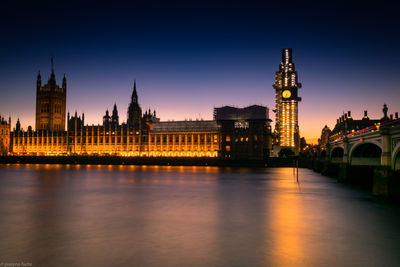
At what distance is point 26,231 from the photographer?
56.3 feet

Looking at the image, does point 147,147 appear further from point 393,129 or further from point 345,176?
point 393,129

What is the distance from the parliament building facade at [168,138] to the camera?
133875 millimetres

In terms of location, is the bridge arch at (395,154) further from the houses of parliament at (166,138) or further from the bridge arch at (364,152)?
the houses of parliament at (166,138)

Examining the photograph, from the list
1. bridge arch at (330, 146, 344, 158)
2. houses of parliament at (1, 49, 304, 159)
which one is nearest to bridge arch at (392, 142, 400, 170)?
bridge arch at (330, 146, 344, 158)

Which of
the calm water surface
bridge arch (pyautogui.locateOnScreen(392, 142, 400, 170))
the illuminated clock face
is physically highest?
the illuminated clock face

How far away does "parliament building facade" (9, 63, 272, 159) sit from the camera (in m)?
134

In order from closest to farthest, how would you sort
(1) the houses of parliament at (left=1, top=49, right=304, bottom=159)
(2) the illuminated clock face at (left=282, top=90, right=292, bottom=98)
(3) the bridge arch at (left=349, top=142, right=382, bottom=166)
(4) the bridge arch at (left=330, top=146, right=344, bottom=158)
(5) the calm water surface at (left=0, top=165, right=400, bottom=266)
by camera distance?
(5) the calm water surface at (left=0, top=165, right=400, bottom=266)
(3) the bridge arch at (left=349, top=142, right=382, bottom=166)
(4) the bridge arch at (left=330, top=146, right=344, bottom=158)
(2) the illuminated clock face at (left=282, top=90, right=292, bottom=98)
(1) the houses of parliament at (left=1, top=49, right=304, bottom=159)

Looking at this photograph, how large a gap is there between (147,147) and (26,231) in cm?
13312

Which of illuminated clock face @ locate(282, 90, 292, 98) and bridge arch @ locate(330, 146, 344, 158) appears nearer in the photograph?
bridge arch @ locate(330, 146, 344, 158)

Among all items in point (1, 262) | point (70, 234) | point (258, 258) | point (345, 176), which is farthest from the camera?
point (345, 176)

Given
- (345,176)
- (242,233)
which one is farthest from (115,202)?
(345,176)

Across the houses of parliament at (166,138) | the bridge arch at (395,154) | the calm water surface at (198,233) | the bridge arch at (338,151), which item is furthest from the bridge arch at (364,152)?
the houses of parliament at (166,138)

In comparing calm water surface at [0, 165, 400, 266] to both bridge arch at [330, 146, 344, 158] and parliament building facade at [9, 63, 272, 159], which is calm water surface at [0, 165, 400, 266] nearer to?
bridge arch at [330, 146, 344, 158]

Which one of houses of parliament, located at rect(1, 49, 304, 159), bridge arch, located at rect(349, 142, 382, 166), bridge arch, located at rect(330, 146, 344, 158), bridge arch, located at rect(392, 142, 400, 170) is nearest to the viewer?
bridge arch, located at rect(392, 142, 400, 170)
